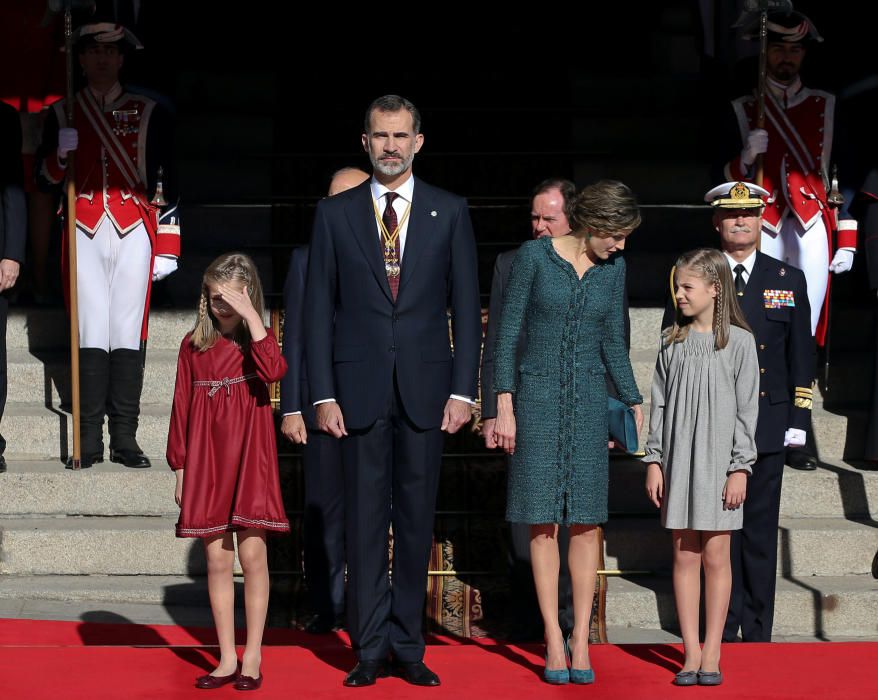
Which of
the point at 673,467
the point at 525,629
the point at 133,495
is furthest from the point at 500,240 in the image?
the point at 673,467

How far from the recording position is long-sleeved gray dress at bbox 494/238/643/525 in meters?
5.75

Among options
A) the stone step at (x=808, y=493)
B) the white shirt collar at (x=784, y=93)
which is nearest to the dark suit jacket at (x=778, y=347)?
the stone step at (x=808, y=493)

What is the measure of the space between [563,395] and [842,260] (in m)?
2.95

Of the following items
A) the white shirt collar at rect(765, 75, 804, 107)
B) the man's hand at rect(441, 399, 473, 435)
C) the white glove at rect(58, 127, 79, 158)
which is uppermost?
the white shirt collar at rect(765, 75, 804, 107)

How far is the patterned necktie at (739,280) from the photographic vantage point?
22.1 ft

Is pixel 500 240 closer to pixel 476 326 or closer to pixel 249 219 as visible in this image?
pixel 249 219

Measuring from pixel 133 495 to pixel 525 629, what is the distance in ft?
6.70

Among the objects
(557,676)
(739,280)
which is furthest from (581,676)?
(739,280)

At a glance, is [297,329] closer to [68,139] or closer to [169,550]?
[169,550]

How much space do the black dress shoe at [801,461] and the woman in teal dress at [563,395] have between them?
8.23ft

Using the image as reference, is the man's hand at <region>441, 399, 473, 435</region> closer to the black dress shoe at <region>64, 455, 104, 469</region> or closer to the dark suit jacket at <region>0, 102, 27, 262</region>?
the black dress shoe at <region>64, 455, 104, 469</region>

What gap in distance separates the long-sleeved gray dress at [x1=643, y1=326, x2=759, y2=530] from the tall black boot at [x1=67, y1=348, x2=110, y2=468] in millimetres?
3151

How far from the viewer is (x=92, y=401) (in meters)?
8.09

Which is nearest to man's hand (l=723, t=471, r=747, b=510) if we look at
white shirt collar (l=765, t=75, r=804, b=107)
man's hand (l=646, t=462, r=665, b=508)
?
man's hand (l=646, t=462, r=665, b=508)
